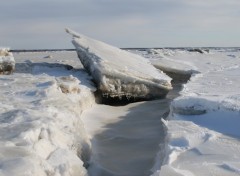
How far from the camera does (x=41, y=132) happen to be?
14.5 ft

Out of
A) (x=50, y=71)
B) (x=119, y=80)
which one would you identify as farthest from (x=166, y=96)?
(x=50, y=71)

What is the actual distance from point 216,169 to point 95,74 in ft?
18.3

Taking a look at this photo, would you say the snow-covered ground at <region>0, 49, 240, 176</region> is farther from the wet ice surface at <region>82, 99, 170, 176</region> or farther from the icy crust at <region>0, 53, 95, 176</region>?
the wet ice surface at <region>82, 99, 170, 176</region>

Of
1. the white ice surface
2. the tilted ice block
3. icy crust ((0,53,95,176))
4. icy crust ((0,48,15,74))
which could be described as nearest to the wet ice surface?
icy crust ((0,53,95,176))

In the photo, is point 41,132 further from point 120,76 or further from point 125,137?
point 120,76

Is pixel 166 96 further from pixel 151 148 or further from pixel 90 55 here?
pixel 151 148

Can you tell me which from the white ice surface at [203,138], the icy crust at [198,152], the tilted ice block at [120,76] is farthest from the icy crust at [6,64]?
the icy crust at [198,152]

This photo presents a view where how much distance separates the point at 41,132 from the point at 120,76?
15.3 ft

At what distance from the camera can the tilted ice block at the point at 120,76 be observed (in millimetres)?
8875

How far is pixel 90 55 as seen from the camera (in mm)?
9625

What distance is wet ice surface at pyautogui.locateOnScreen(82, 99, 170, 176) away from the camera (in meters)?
5.16

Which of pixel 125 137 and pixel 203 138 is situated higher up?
pixel 203 138

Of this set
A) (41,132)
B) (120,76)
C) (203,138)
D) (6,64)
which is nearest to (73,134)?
(41,132)

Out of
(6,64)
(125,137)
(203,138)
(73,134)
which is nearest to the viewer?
(203,138)
